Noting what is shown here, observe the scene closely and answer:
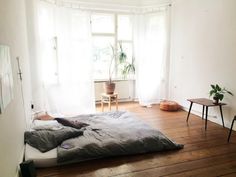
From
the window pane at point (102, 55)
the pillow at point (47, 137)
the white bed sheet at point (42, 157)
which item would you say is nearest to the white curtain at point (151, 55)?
the window pane at point (102, 55)

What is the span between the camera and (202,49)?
4184 millimetres

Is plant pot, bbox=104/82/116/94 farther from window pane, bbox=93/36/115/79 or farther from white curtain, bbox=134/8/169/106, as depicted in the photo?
white curtain, bbox=134/8/169/106

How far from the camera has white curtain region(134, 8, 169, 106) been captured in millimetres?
5172

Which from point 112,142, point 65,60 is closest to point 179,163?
point 112,142

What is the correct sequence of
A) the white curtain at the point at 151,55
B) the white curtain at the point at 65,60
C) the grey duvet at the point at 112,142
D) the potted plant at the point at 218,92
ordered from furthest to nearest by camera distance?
1. the white curtain at the point at 151,55
2. the white curtain at the point at 65,60
3. the potted plant at the point at 218,92
4. the grey duvet at the point at 112,142

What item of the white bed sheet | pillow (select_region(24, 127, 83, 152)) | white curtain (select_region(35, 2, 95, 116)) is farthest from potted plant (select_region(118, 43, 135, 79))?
the white bed sheet

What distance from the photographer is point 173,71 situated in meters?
5.17

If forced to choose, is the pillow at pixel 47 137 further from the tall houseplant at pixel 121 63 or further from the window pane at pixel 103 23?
the window pane at pixel 103 23

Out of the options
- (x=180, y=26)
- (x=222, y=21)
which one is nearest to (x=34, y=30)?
(x=180, y=26)

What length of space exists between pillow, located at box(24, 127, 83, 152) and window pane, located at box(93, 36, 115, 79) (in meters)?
2.67

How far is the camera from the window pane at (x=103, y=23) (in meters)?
5.20

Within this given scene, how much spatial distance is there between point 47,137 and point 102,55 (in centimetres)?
316

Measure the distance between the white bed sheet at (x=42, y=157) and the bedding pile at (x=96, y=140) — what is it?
6cm

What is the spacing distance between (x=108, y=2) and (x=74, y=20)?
100 cm
